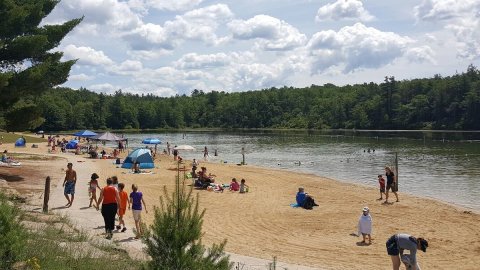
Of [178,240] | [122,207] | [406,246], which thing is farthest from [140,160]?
[178,240]

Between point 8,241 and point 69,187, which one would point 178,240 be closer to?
point 8,241

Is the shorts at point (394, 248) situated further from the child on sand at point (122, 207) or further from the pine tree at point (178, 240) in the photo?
the child on sand at point (122, 207)

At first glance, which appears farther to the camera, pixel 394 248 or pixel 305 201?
pixel 305 201

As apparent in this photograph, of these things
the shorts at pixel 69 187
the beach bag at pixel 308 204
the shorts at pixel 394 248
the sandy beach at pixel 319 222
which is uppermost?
the shorts at pixel 69 187

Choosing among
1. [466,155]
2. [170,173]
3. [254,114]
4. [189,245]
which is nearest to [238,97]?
[254,114]

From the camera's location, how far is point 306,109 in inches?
7087

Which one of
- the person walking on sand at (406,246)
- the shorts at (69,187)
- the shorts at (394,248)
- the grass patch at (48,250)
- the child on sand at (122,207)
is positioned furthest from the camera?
the shorts at (69,187)

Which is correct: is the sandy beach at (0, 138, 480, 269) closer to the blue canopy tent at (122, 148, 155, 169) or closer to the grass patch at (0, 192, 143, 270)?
the grass patch at (0, 192, 143, 270)

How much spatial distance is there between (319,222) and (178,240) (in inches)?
→ 545

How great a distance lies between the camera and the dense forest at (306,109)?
128875 mm

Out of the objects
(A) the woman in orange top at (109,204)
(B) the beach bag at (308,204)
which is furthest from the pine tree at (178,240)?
(B) the beach bag at (308,204)

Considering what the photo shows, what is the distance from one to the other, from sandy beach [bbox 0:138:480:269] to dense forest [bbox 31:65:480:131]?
267 feet

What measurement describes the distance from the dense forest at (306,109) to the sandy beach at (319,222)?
8131cm

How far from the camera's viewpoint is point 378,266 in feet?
44.4
